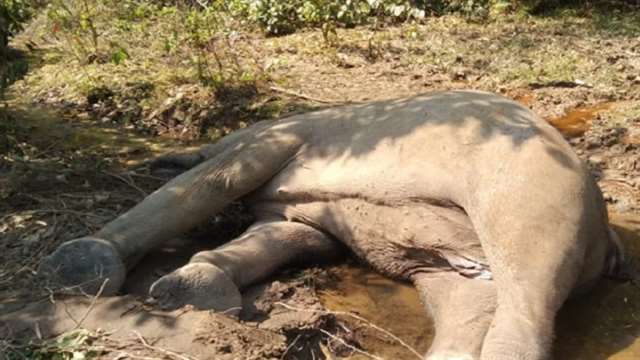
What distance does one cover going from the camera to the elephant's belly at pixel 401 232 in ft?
13.4

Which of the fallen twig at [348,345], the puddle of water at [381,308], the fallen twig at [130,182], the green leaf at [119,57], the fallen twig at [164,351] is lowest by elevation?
the puddle of water at [381,308]

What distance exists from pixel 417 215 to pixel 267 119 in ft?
9.15

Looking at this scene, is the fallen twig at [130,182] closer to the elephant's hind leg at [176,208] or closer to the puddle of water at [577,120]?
the elephant's hind leg at [176,208]

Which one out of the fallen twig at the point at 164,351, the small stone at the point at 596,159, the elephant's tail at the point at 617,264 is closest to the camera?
the fallen twig at the point at 164,351

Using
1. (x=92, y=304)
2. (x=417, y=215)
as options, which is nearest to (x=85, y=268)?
(x=92, y=304)

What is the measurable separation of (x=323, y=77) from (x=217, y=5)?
200 cm

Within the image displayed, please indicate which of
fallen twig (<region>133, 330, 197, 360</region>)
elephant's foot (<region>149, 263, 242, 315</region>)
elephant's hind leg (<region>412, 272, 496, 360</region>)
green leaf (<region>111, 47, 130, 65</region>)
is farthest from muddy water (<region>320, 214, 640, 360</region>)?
green leaf (<region>111, 47, 130, 65</region>)

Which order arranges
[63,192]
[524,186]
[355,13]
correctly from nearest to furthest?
[524,186] → [63,192] → [355,13]

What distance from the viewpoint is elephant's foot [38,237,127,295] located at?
3.93 metres

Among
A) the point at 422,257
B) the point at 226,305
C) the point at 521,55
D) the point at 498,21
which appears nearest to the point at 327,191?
the point at 422,257

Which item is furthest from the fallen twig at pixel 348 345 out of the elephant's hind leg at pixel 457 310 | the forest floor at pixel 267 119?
the elephant's hind leg at pixel 457 310

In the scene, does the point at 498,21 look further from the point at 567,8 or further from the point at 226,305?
the point at 226,305

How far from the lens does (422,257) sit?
14.0 feet

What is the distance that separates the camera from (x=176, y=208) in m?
4.40
